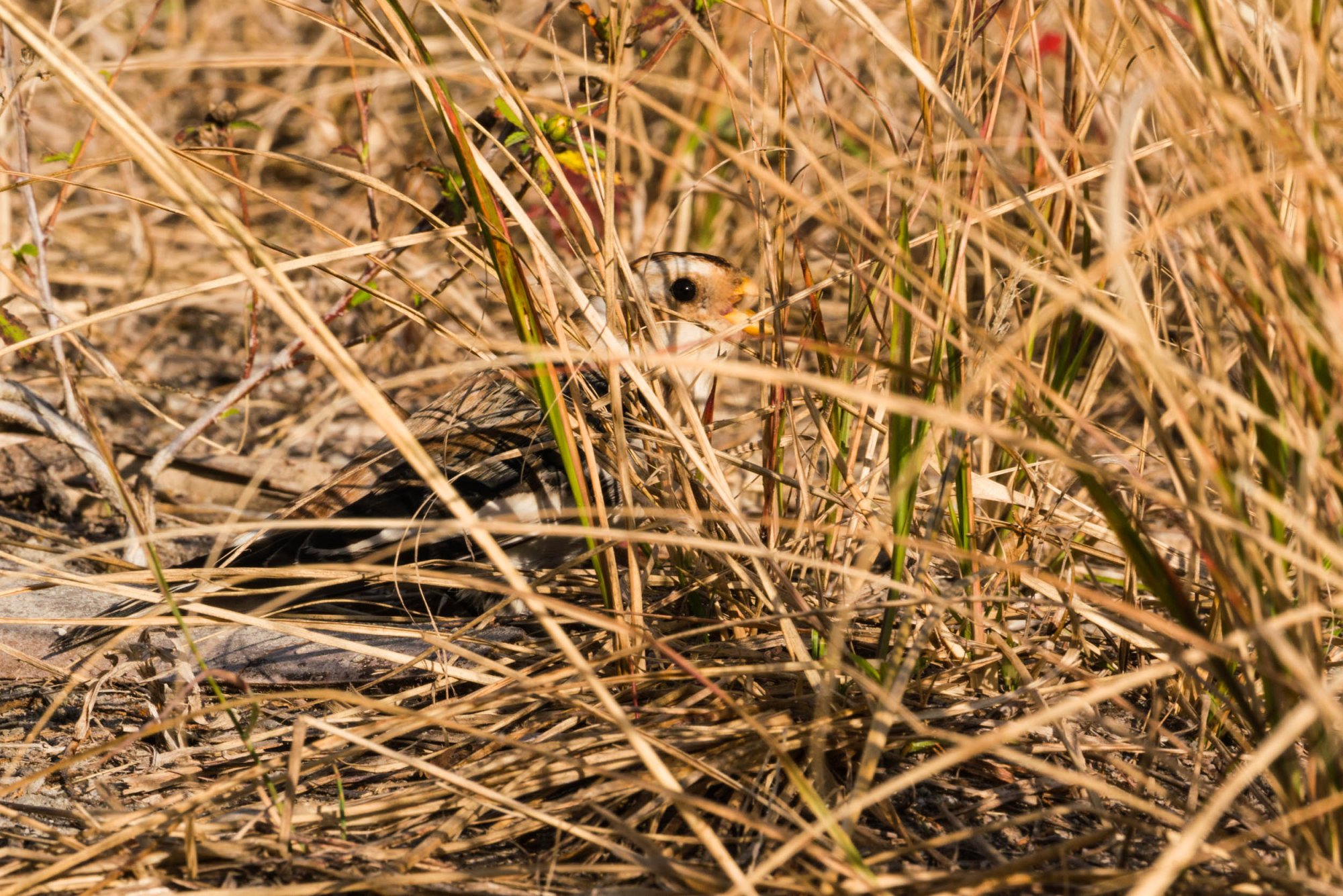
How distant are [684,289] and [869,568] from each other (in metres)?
1.50

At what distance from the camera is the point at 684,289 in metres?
3.29

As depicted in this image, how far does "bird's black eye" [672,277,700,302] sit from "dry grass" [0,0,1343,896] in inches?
26.9

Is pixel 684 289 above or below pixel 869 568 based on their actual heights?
above

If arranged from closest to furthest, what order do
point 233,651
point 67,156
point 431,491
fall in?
point 233,651 → point 67,156 → point 431,491

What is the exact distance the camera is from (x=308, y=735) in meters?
1.92

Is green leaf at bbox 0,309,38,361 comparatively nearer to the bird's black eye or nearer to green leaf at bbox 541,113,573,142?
green leaf at bbox 541,113,573,142

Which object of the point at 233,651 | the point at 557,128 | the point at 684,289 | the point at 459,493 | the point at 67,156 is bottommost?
the point at 233,651

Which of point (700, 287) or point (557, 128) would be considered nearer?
point (557, 128)

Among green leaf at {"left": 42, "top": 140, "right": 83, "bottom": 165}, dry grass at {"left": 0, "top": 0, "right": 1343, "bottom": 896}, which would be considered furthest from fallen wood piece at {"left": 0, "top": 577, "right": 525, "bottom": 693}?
green leaf at {"left": 42, "top": 140, "right": 83, "bottom": 165}

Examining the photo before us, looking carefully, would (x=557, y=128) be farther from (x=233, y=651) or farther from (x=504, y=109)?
(x=233, y=651)

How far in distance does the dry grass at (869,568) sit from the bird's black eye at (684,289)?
683 millimetres

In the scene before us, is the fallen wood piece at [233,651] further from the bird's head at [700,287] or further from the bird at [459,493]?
the bird's head at [700,287]

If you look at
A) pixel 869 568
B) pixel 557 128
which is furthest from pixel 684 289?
pixel 869 568

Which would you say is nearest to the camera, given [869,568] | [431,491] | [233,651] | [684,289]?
[869,568]
